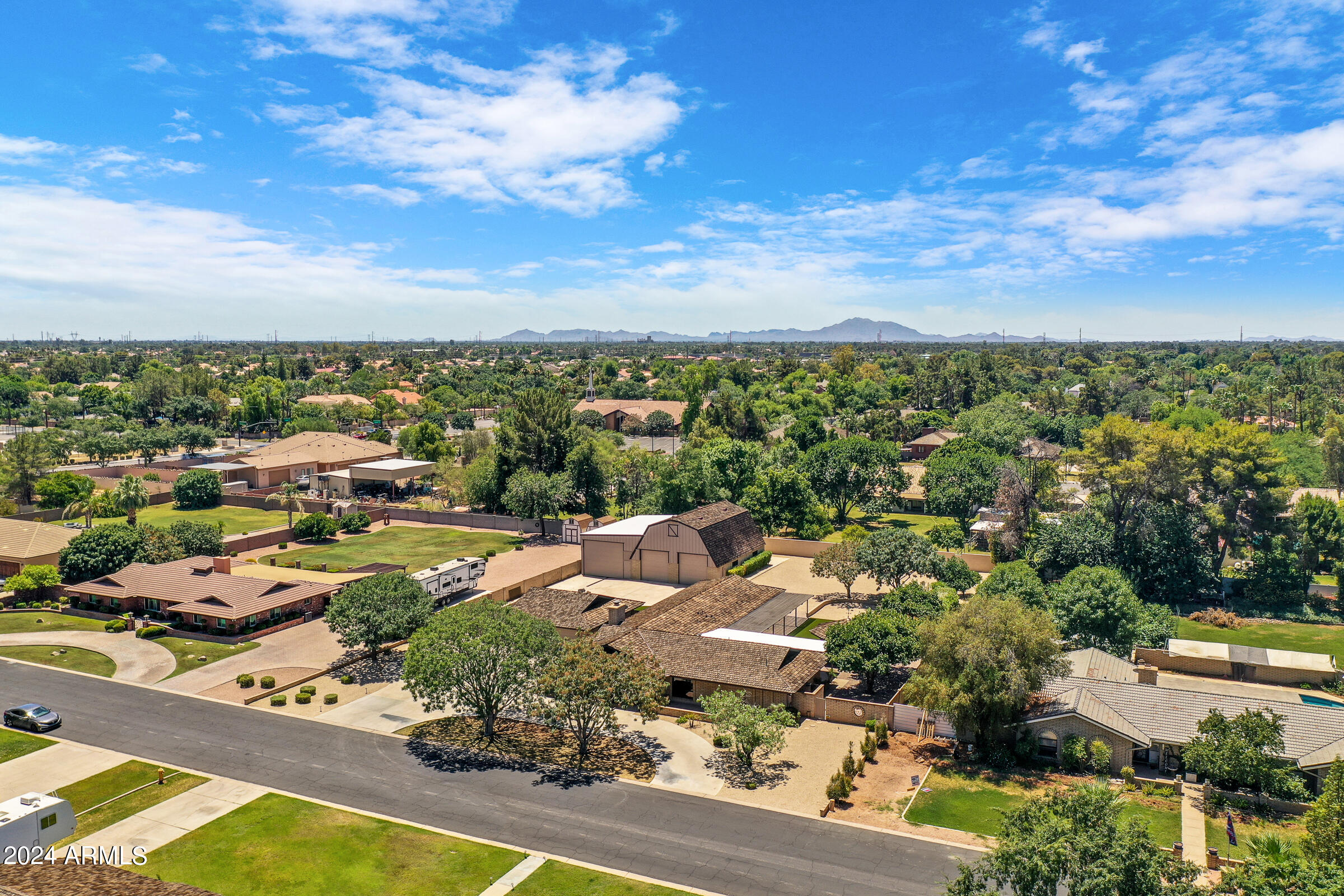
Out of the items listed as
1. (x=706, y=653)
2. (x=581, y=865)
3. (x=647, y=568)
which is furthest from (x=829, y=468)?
(x=581, y=865)

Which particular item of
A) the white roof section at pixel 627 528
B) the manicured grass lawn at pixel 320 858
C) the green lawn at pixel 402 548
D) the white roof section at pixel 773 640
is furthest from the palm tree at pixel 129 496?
the white roof section at pixel 773 640

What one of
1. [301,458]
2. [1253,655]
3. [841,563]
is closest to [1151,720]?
[1253,655]

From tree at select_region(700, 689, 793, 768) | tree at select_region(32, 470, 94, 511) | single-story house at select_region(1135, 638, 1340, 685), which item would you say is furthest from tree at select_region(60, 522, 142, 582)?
single-story house at select_region(1135, 638, 1340, 685)

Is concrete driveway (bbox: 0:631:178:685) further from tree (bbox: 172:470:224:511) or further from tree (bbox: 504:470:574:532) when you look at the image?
tree (bbox: 172:470:224:511)

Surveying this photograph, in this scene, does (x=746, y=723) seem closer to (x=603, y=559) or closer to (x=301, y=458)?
(x=603, y=559)

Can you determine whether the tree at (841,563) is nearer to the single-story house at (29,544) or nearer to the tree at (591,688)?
the tree at (591,688)
